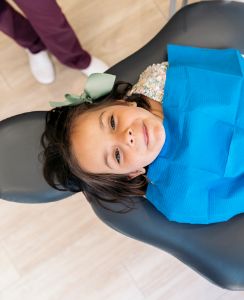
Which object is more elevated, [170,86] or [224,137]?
[170,86]

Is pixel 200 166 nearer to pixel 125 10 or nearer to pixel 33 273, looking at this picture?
pixel 33 273

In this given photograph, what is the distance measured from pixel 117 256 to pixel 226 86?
713 mm

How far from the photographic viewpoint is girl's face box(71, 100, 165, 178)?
2.83 feet

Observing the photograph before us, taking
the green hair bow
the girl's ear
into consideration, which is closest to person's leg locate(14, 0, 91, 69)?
the green hair bow

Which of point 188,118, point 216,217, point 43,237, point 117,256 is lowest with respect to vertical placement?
point 117,256

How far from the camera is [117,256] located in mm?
1358

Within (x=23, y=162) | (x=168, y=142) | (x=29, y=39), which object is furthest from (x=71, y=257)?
(x=29, y=39)

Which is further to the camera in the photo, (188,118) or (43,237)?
(43,237)

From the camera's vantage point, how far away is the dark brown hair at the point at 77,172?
0.92 m

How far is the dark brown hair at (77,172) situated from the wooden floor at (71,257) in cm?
47

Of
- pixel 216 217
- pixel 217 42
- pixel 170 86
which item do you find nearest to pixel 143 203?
pixel 216 217

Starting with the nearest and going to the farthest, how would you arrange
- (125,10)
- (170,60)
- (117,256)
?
(170,60)
(117,256)
(125,10)

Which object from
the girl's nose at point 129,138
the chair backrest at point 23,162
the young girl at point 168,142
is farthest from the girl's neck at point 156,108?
the chair backrest at point 23,162

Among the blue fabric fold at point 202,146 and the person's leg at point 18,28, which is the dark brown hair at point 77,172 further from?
the person's leg at point 18,28
